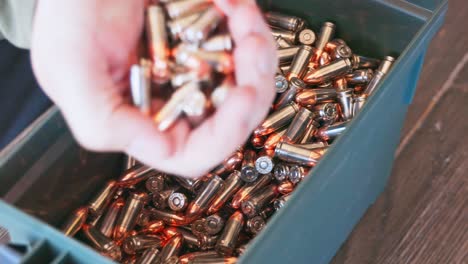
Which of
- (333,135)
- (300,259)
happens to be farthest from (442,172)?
(300,259)

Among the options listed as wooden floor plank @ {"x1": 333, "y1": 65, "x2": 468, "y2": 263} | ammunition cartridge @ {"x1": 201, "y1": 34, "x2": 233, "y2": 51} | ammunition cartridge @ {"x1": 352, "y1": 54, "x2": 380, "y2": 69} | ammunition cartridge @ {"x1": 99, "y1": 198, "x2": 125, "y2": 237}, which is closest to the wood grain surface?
wooden floor plank @ {"x1": 333, "y1": 65, "x2": 468, "y2": 263}

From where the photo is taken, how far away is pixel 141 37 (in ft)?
3.10

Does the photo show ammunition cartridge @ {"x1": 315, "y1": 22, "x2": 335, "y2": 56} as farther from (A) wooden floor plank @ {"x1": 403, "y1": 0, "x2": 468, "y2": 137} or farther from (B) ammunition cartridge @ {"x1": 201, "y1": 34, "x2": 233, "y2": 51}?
(B) ammunition cartridge @ {"x1": 201, "y1": 34, "x2": 233, "y2": 51}

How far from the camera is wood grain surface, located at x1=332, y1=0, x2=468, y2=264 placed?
1.32 metres

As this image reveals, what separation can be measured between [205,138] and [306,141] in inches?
18.4

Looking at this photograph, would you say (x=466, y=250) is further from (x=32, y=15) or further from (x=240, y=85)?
(x=32, y=15)

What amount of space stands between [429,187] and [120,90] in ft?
2.73

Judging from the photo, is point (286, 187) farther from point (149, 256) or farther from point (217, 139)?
point (217, 139)

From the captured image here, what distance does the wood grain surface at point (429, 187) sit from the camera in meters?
1.32

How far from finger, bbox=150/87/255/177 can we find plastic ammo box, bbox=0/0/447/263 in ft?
0.47

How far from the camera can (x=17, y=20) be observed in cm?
103

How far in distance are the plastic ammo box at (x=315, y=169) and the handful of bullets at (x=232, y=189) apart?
0.19 feet

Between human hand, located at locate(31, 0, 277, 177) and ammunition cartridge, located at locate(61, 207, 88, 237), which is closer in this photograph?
human hand, located at locate(31, 0, 277, 177)

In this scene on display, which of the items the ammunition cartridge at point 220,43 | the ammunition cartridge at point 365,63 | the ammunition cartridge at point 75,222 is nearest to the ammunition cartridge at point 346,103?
the ammunition cartridge at point 365,63
